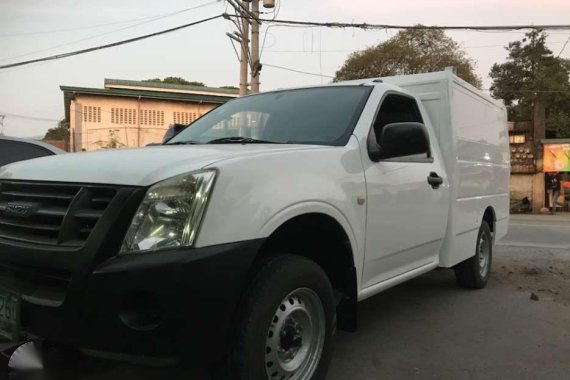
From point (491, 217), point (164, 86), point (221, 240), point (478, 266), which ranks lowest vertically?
point (478, 266)

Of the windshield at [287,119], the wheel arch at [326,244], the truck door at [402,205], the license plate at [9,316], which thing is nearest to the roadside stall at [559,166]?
the truck door at [402,205]

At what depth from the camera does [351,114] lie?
12.8ft

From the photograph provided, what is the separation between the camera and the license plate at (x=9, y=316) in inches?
102

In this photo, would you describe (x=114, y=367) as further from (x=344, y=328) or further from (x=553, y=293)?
(x=553, y=293)

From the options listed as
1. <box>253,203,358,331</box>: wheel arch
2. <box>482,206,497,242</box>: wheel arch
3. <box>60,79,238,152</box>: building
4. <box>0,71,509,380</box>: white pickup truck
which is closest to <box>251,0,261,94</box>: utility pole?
<box>482,206,497,242</box>: wheel arch

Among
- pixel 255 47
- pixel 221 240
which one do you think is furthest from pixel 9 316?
pixel 255 47

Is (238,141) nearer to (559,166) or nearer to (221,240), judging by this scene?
(221,240)

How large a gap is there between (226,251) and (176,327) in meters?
0.39

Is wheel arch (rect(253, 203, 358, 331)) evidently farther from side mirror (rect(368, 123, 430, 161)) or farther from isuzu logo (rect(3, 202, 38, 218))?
isuzu logo (rect(3, 202, 38, 218))

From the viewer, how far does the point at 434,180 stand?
14.9ft

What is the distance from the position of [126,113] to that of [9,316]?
32.2 metres

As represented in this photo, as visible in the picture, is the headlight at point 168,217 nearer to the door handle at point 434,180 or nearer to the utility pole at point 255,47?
the door handle at point 434,180

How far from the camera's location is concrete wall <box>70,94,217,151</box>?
32719 millimetres

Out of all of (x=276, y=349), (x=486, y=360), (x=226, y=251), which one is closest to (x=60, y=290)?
(x=226, y=251)
